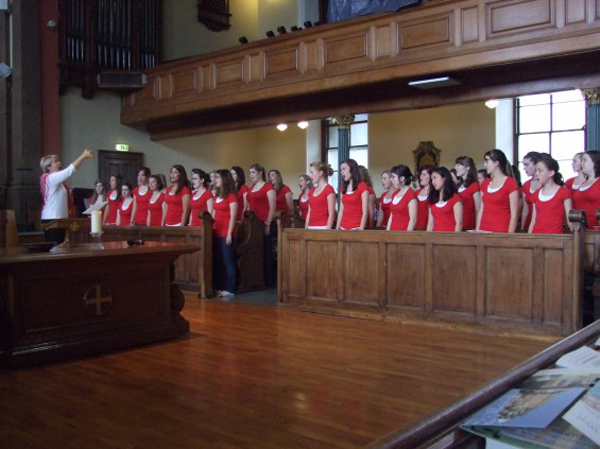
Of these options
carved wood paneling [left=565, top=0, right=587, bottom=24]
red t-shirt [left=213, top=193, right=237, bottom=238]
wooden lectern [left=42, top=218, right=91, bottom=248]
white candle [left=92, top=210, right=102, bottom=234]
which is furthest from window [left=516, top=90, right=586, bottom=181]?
white candle [left=92, top=210, right=102, bottom=234]

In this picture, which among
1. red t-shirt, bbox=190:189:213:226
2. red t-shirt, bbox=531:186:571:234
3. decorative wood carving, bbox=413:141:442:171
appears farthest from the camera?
decorative wood carving, bbox=413:141:442:171

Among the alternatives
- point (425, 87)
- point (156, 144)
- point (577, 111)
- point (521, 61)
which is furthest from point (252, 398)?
point (156, 144)

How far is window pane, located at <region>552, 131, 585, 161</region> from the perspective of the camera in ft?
32.7

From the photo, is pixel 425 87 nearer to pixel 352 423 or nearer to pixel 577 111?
pixel 577 111

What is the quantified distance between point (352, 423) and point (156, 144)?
390 inches

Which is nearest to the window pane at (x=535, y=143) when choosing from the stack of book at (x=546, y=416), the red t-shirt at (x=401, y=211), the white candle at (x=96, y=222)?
the red t-shirt at (x=401, y=211)

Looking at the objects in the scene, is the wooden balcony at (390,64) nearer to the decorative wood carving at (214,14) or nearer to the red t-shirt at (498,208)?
the red t-shirt at (498,208)

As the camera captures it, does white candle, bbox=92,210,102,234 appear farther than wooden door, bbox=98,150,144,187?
No

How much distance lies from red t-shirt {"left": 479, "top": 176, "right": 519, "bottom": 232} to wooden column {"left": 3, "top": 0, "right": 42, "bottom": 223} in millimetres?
6939

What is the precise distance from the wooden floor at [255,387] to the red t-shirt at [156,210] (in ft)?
10.2

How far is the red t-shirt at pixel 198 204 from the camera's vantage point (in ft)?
24.9

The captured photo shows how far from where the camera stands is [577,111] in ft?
32.7

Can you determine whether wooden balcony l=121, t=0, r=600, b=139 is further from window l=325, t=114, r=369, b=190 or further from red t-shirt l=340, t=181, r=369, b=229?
window l=325, t=114, r=369, b=190

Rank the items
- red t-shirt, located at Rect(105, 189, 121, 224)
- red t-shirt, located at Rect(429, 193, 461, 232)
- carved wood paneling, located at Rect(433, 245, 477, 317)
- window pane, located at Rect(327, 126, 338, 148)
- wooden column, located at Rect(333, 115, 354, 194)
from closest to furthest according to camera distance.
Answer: carved wood paneling, located at Rect(433, 245, 477, 317), red t-shirt, located at Rect(429, 193, 461, 232), red t-shirt, located at Rect(105, 189, 121, 224), wooden column, located at Rect(333, 115, 354, 194), window pane, located at Rect(327, 126, 338, 148)
